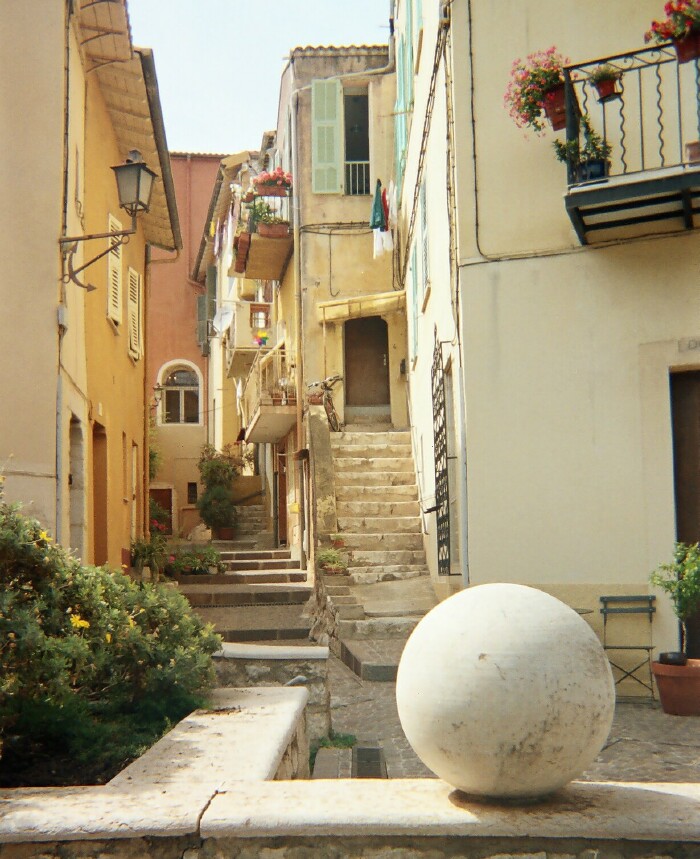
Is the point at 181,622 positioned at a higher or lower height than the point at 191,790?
higher

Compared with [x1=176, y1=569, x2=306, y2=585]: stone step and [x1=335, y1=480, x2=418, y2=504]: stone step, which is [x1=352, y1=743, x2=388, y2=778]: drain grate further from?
[x1=176, y1=569, x2=306, y2=585]: stone step

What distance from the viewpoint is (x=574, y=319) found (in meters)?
9.49

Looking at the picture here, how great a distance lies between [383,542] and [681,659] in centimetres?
767

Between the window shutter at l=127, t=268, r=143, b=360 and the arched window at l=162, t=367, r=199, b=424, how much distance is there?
1611cm

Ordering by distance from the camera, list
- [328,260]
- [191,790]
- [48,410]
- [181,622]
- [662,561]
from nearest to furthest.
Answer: [191,790]
[181,622]
[662,561]
[48,410]
[328,260]

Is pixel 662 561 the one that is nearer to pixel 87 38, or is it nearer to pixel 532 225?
pixel 532 225

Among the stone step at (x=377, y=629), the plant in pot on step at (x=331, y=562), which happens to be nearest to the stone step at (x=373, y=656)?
the stone step at (x=377, y=629)

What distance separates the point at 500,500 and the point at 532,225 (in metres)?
2.51

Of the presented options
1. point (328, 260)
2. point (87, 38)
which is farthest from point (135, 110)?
point (328, 260)

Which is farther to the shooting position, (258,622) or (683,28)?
(258,622)

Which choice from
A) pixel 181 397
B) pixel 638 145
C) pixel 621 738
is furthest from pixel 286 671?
pixel 181 397

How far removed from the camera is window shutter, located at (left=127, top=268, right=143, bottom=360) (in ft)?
57.3

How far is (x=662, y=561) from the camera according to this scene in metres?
9.10

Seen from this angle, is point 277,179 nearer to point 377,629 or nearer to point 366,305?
point 366,305
